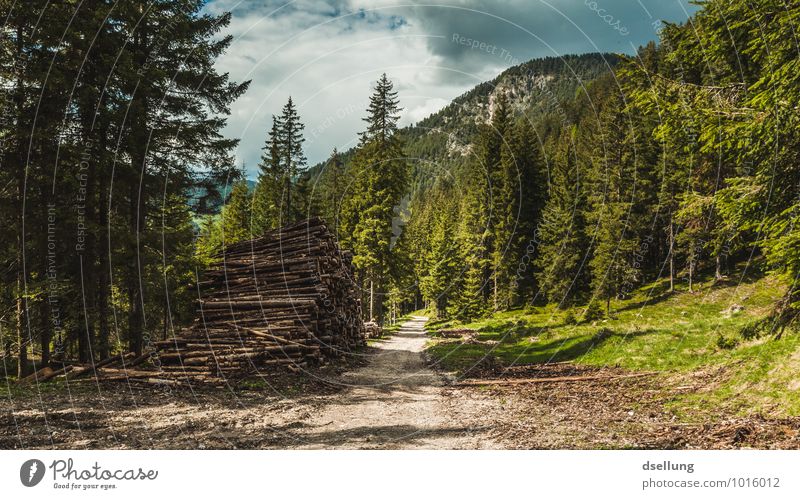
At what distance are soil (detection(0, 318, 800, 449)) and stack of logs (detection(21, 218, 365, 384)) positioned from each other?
3.42ft

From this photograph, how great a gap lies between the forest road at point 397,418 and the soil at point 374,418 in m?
0.03

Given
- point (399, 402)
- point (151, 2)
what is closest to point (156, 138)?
point (151, 2)

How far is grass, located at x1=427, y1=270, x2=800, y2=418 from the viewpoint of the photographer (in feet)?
20.4

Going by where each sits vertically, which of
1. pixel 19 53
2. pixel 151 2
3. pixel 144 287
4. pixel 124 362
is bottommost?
pixel 124 362

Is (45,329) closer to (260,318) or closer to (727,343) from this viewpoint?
(260,318)

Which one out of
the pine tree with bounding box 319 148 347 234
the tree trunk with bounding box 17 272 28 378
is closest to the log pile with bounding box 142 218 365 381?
the tree trunk with bounding box 17 272 28 378

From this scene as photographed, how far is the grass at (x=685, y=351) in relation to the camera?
6207 mm

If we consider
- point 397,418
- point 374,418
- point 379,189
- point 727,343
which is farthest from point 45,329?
point 379,189

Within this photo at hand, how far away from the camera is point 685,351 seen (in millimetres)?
10227

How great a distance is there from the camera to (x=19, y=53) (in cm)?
958

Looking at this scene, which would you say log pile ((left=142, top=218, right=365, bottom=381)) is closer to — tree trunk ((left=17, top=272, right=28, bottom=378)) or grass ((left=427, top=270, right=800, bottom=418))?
tree trunk ((left=17, top=272, right=28, bottom=378))
